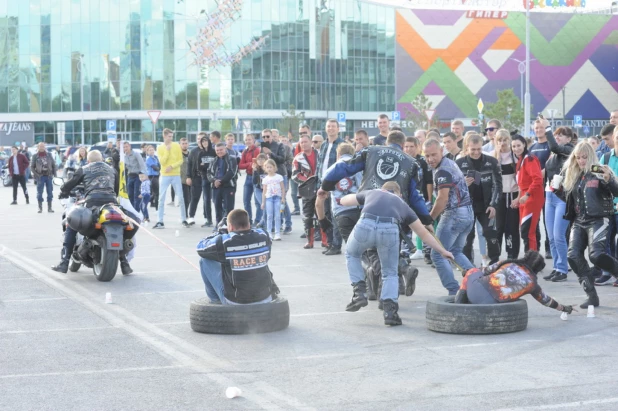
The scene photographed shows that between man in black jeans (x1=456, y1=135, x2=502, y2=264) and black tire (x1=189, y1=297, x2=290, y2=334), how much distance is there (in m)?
4.45

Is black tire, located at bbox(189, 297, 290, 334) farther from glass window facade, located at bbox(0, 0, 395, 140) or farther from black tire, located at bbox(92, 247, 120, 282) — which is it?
glass window facade, located at bbox(0, 0, 395, 140)

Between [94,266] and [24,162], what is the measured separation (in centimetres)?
1830

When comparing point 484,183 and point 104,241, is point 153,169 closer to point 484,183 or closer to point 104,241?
point 104,241

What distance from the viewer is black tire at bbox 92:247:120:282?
1257 cm

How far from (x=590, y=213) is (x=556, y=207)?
233 cm

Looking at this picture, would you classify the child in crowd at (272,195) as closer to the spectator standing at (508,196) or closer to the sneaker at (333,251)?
the sneaker at (333,251)

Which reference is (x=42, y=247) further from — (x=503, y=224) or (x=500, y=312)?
(x=500, y=312)

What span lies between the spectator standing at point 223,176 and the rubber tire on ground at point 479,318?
1123 centimetres

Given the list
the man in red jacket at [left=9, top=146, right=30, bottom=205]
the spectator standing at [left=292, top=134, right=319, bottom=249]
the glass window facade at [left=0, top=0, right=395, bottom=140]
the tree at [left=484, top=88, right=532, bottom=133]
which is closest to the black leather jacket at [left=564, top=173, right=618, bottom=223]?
the spectator standing at [left=292, top=134, right=319, bottom=249]

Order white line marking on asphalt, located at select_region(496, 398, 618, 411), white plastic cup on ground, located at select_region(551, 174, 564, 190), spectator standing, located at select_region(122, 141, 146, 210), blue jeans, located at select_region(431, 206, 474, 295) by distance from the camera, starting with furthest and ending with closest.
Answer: spectator standing, located at select_region(122, 141, 146, 210)
white plastic cup on ground, located at select_region(551, 174, 564, 190)
blue jeans, located at select_region(431, 206, 474, 295)
white line marking on asphalt, located at select_region(496, 398, 618, 411)

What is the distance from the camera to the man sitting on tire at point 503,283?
8961 mm

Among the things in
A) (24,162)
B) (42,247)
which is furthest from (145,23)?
(42,247)

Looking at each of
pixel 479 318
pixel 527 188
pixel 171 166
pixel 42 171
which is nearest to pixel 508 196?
pixel 527 188

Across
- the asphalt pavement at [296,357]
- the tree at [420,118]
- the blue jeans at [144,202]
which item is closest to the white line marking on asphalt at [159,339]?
the asphalt pavement at [296,357]
